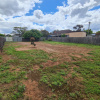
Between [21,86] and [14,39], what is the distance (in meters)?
24.4

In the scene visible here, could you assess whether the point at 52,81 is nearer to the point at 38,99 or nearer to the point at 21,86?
the point at 38,99

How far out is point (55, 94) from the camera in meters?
1.64

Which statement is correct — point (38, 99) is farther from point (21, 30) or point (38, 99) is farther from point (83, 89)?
point (21, 30)

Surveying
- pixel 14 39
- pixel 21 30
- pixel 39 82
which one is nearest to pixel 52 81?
pixel 39 82

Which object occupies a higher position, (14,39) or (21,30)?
(21,30)

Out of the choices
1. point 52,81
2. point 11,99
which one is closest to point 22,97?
point 11,99

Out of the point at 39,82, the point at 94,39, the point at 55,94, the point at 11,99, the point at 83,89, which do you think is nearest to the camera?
the point at 11,99

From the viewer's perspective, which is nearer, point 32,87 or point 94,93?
point 94,93

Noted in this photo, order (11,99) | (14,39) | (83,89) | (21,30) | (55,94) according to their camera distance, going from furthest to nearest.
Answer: (21,30) → (14,39) → (83,89) → (55,94) → (11,99)

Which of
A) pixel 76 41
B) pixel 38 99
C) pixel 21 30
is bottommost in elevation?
pixel 38 99

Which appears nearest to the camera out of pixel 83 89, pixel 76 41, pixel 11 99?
pixel 11 99

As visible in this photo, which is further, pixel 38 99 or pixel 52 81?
pixel 52 81

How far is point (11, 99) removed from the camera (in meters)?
1.45

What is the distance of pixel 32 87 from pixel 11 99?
1.76 ft
